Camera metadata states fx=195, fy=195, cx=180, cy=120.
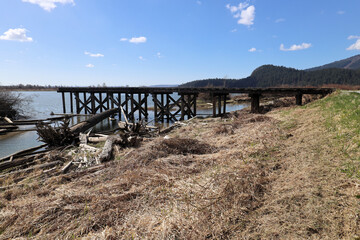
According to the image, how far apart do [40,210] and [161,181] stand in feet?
8.34

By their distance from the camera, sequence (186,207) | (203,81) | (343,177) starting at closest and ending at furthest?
(186,207)
(343,177)
(203,81)

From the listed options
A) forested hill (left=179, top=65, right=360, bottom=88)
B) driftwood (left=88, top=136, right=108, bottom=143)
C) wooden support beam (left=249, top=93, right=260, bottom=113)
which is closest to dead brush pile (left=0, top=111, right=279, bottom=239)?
driftwood (left=88, top=136, right=108, bottom=143)

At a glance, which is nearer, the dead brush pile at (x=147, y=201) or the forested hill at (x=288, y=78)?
the dead brush pile at (x=147, y=201)

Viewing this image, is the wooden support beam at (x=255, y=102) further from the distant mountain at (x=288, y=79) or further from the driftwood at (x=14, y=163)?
the distant mountain at (x=288, y=79)


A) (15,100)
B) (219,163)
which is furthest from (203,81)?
(219,163)

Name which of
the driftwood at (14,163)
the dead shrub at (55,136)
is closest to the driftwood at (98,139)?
the dead shrub at (55,136)

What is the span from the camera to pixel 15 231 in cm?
349

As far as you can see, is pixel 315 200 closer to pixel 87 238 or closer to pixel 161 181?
pixel 161 181

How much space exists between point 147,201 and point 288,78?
14471 cm

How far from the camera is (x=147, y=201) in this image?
416cm

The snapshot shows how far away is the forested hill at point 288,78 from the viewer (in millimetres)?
97625

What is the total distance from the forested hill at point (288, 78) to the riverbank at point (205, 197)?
Result: 76.7 m

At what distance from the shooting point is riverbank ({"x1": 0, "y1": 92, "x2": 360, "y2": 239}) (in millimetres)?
3182

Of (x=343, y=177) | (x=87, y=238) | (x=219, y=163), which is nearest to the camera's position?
(x=87, y=238)
